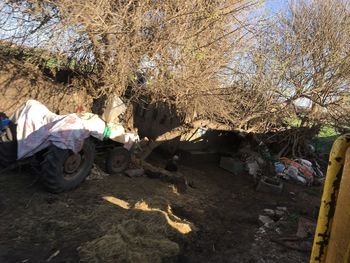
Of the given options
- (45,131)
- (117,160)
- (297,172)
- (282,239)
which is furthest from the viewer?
(297,172)

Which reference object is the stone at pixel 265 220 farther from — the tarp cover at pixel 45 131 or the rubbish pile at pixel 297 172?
the rubbish pile at pixel 297 172

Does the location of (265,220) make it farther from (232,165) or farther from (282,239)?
(232,165)

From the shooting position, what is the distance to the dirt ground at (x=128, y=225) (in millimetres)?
4270

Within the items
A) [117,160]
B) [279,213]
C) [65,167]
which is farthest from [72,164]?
[279,213]

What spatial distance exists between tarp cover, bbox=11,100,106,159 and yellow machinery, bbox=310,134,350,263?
453 cm

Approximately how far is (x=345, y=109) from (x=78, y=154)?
8907 millimetres

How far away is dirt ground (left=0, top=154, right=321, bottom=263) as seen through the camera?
14.0 ft

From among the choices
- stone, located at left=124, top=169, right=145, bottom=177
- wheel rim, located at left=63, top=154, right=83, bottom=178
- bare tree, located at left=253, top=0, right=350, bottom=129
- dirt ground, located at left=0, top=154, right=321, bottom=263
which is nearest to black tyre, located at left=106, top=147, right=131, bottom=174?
stone, located at left=124, top=169, right=145, bottom=177

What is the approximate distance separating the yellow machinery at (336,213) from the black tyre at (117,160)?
19.4 ft

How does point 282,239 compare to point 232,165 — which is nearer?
point 282,239

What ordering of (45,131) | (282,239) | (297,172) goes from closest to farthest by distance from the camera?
1. (282,239)
2. (45,131)
3. (297,172)

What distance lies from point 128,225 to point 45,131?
2.08 m

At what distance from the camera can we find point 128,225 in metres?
4.88

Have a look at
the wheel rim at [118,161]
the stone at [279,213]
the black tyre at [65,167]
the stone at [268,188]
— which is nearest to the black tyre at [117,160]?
the wheel rim at [118,161]
